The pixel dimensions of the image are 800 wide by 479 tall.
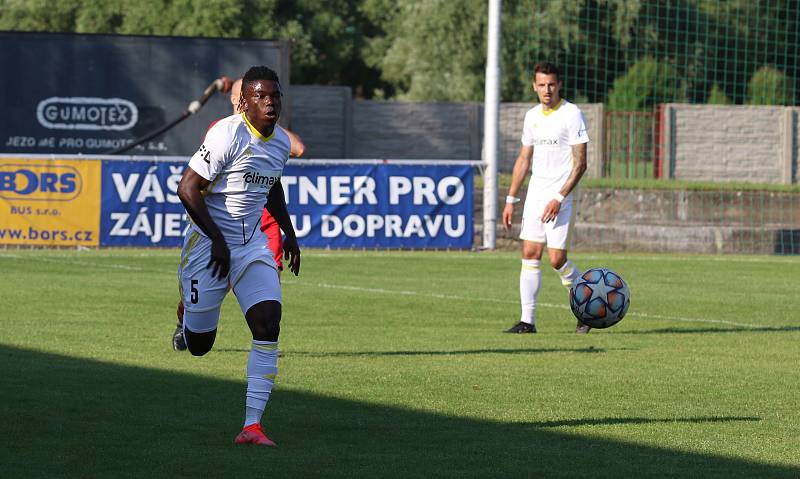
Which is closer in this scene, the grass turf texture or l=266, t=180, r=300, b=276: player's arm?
the grass turf texture

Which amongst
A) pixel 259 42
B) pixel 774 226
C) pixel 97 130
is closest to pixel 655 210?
pixel 774 226

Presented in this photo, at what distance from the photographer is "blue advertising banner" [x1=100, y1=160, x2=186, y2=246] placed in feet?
74.1

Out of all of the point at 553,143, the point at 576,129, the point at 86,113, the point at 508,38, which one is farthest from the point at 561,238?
the point at 508,38

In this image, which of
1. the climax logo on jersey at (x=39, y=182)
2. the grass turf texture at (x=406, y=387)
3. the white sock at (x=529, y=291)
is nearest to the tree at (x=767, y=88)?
the climax logo on jersey at (x=39, y=182)

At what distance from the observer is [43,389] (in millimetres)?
9055

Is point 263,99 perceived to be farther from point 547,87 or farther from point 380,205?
point 380,205

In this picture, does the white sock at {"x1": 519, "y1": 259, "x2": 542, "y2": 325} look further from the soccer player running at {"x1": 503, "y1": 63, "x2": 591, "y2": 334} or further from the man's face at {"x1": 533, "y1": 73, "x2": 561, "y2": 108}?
the man's face at {"x1": 533, "y1": 73, "x2": 561, "y2": 108}

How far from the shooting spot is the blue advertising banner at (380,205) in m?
23.2

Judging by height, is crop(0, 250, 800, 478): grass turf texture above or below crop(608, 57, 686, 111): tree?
below

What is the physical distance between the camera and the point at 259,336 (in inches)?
296

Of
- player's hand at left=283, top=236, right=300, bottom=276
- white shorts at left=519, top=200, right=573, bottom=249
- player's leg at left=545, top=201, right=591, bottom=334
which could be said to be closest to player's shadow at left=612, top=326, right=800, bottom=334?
player's leg at left=545, top=201, right=591, bottom=334

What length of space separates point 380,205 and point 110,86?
669cm

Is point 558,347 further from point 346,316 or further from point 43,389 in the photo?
point 43,389

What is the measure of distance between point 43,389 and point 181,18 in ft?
150
